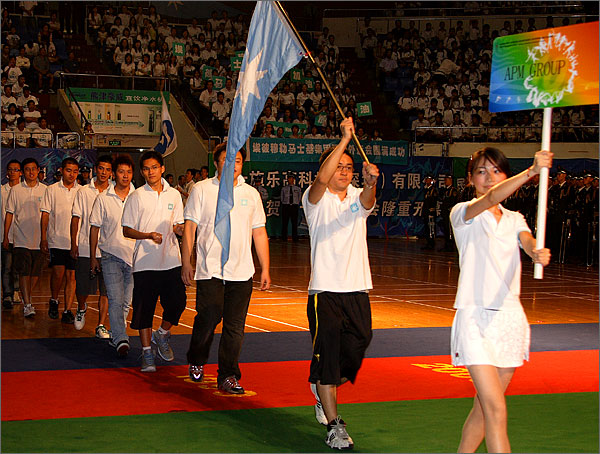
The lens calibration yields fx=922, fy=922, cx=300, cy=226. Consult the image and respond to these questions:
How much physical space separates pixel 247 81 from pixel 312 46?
82.8 feet

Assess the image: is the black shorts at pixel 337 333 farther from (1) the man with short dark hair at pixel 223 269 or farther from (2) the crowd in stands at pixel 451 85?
(2) the crowd in stands at pixel 451 85

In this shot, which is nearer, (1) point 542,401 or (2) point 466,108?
(1) point 542,401

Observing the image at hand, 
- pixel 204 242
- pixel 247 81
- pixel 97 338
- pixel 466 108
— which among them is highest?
pixel 466 108

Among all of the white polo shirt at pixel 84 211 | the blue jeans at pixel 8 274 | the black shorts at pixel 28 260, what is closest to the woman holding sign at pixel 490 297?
the white polo shirt at pixel 84 211

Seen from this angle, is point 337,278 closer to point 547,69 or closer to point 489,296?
point 489,296

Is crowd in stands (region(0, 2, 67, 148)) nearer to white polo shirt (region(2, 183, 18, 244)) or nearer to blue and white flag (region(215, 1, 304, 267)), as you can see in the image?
white polo shirt (region(2, 183, 18, 244))

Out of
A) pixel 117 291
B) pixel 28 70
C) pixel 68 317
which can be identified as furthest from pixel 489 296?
pixel 28 70

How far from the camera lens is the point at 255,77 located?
6.97m

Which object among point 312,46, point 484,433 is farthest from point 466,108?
point 484,433

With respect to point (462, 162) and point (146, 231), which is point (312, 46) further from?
point (146, 231)

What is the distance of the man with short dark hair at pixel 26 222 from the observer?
12.6m

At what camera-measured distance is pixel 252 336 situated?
1053 cm

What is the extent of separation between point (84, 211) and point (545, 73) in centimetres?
720

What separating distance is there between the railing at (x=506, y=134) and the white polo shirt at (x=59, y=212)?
57.9 feet
